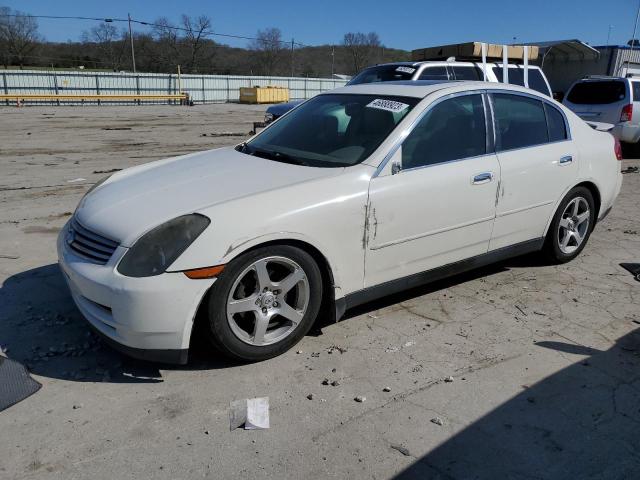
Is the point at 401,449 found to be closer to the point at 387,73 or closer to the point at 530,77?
the point at 387,73

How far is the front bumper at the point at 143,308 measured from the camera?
276cm

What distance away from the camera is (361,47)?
3329 inches

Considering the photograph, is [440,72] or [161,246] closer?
[161,246]

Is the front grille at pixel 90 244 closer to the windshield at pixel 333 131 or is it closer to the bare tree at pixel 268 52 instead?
the windshield at pixel 333 131

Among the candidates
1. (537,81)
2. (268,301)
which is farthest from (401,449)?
(537,81)

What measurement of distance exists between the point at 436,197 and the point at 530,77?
→ 8.62 m

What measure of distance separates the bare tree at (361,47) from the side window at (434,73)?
247 ft

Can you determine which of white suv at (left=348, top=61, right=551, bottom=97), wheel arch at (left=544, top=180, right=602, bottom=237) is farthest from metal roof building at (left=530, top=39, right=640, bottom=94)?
wheel arch at (left=544, top=180, right=602, bottom=237)

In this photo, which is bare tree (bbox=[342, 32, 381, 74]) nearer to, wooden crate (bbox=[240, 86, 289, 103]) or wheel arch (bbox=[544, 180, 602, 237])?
wooden crate (bbox=[240, 86, 289, 103])

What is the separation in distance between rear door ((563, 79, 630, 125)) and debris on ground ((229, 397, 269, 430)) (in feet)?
37.3

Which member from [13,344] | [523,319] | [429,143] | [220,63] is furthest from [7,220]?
[220,63]

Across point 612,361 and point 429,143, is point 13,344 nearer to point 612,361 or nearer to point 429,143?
point 429,143

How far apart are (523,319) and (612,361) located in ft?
2.22

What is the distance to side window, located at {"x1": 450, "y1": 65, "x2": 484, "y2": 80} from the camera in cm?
975
